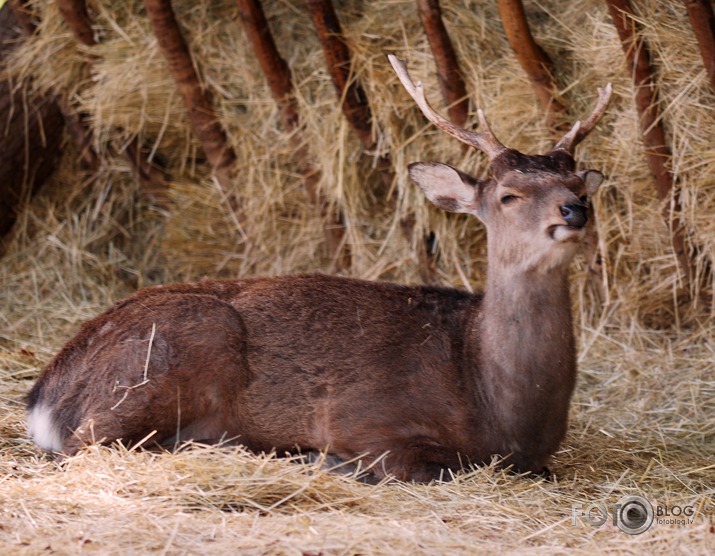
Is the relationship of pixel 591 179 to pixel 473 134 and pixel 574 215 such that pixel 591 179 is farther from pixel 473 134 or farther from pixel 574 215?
pixel 574 215

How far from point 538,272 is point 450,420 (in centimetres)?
82

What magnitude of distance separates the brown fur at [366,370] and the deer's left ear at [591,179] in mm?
461

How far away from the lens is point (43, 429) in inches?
225

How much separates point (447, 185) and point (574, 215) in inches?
35.9

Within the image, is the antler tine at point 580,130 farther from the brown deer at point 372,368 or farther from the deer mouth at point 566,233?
the deer mouth at point 566,233

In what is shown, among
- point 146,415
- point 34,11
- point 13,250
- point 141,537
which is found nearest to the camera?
point 141,537

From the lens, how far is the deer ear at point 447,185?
19.8 ft

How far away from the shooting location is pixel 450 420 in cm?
566

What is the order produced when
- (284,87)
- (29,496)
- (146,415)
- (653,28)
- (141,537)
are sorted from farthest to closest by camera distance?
1. (284,87)
2. (653,28)
3. (146,415)
4. (29,496)
5. (141,537)

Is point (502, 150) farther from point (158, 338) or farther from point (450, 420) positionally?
point (158, 338)

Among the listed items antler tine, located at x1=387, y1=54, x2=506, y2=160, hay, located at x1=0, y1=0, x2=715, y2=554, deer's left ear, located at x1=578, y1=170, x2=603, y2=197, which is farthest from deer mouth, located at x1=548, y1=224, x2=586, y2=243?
hay, located at x1=0, y1=0, x2=715, y2=554

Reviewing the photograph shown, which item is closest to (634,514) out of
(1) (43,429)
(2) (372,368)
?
(2) (372,368)

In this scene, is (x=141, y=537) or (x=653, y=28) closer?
(x=141, y=537)

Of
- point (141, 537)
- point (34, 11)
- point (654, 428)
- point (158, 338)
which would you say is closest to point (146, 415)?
point (158, 338)
